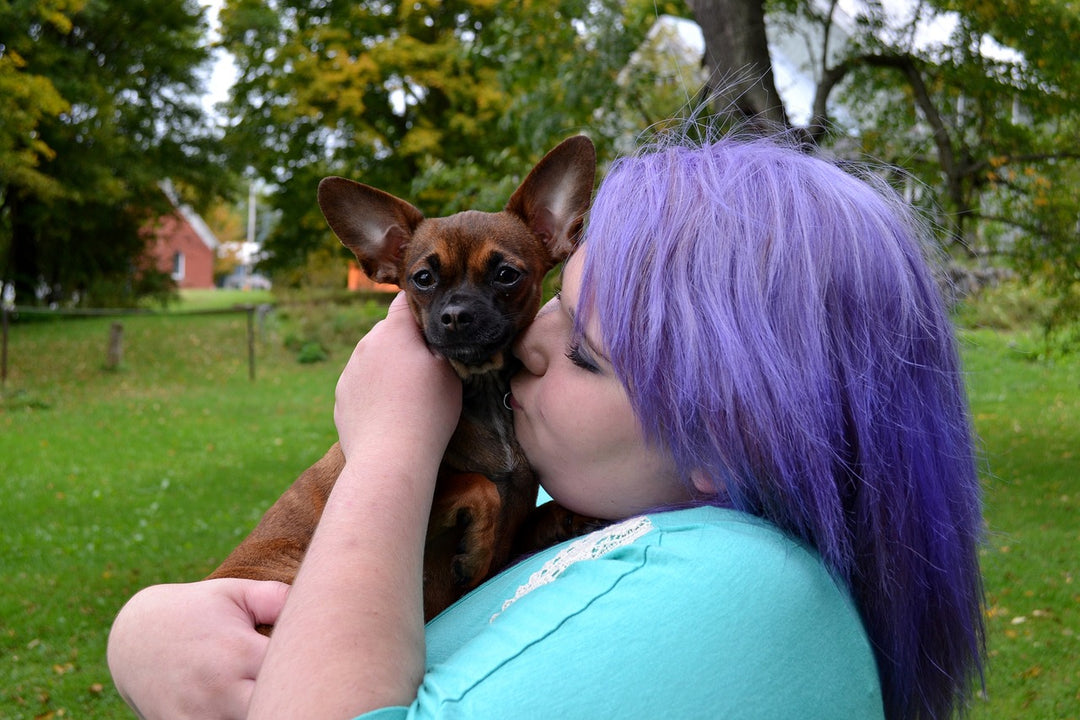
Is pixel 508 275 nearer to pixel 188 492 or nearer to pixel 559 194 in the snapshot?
pixel 559 194

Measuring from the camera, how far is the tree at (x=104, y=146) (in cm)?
2358

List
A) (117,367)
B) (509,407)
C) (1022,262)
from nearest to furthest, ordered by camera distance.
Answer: (509,407)
(1022,262)
(117,367)

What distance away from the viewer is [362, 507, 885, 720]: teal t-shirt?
4.10ft

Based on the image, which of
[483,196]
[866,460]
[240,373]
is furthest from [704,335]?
[240,373]

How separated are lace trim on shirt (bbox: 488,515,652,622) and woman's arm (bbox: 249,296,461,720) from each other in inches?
8.3

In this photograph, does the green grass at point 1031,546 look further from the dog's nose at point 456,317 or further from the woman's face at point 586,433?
the dog's nose at point 456,317

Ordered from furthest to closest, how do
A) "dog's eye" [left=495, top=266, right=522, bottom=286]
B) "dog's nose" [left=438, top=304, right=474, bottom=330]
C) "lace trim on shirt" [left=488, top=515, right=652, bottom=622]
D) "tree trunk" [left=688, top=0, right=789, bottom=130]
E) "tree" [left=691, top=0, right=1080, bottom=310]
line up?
"tree" [left=691, top=0, right=1080, bottom=310]
"tree trunk" [left=688, top=0, right=789, bottom=130]
"dog's eye" [left=495, top=266, right=522, bottom=286]
"dog's nose" [left=438, top=304, right=474, bottom=330]
"lace trim on shirt" [left=488, top=515, right=652, bottom=622]

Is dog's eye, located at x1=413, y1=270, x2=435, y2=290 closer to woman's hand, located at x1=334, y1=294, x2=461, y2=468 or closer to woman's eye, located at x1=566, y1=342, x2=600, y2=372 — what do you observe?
woman's hand, located at x1=334, y1=294, x2=461, y2=468

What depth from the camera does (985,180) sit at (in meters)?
7.90

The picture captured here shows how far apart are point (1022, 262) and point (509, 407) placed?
7416mm

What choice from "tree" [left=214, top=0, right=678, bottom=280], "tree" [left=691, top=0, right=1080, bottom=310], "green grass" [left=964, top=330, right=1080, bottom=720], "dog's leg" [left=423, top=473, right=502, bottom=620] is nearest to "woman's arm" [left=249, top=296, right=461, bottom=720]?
"dog's leg" [left=423, top=473, right=502, bottom=620]

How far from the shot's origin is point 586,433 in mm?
1759

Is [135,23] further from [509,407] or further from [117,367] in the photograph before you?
[509,407]

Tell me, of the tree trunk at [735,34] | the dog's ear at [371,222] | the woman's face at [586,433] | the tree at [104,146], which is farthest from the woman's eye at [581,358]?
the tree at [104,146]
